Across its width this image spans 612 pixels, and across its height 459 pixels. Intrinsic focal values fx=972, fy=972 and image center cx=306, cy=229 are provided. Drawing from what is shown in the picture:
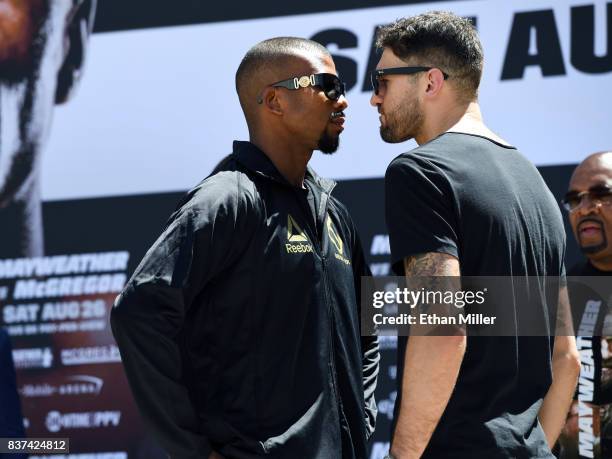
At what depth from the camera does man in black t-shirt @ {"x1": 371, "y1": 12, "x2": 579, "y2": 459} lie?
1.94 meters

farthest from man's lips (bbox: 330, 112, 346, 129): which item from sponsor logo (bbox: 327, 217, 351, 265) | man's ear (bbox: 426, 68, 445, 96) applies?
man's ear (bbox: 426, 68, 445, 96)

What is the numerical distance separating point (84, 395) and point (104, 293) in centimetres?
44

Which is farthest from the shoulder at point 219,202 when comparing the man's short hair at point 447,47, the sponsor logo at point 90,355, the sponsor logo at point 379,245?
the sponsor logo at point 90,355

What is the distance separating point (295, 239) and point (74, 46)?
7.75 feet

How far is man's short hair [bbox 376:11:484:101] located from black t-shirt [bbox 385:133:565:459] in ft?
0.70

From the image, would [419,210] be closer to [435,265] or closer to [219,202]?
[435,265]

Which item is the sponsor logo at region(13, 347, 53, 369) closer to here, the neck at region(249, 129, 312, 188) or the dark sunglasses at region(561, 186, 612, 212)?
the neck at region(249, 129, 312, 188)

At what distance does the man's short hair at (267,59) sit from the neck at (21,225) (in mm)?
1933

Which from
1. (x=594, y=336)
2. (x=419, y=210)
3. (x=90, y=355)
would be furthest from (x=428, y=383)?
(x=90, y=355)

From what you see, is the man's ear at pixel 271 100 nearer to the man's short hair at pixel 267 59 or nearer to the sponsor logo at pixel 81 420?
the man's short hair at pixel 267 59

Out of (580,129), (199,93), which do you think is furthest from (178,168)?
(580,129)

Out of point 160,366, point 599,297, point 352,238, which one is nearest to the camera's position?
point 160,366

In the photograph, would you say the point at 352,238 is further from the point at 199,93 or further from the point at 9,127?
the point at 9,127

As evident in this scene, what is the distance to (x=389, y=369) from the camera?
12.8ft
